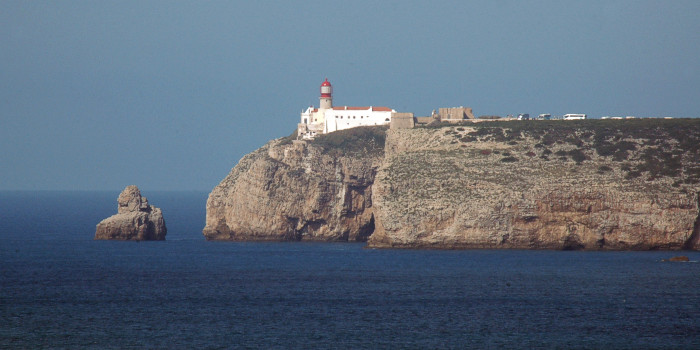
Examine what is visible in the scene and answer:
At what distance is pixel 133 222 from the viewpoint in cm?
8694

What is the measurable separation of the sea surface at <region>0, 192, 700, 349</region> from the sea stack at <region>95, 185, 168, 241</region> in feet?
22.4

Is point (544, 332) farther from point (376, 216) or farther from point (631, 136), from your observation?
point (631, 136)

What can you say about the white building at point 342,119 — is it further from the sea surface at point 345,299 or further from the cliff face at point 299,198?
the sea surface at point 345,299

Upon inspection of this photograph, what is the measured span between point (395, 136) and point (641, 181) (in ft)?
74.2

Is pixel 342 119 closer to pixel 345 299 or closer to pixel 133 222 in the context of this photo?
pixel 133 222

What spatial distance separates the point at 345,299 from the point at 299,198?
1388 inches

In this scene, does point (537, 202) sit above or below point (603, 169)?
below

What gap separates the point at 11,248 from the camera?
280 feet

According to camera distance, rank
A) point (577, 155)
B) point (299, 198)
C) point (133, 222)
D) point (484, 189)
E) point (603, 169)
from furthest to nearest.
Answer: point (299, 198)
point (133, 222)
point (577, 155)
point (603, 169)
point (484, 189)

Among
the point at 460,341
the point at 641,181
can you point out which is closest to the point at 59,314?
the point at 460,341

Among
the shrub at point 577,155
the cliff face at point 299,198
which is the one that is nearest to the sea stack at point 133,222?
the cliff face at point 299,198

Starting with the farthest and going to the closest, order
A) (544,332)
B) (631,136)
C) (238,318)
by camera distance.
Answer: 1. (631,136)
2. (238,318)
3. (544,332)

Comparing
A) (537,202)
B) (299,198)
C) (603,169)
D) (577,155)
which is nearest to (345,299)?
(537,202)

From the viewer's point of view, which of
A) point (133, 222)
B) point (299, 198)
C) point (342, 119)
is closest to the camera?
point (133, 222)
